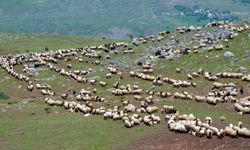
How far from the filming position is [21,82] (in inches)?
2373

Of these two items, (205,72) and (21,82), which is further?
(21,82)

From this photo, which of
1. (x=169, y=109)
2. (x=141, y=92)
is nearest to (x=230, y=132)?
(x=169, y=109)

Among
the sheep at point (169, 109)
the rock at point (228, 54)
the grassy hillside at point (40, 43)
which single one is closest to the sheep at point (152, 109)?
the sheep at point (169, 109)

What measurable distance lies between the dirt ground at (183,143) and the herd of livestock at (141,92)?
0.61 metres

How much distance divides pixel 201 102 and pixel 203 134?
10053 mm

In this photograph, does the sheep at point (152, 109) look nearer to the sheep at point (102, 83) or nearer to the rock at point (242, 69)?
the sheep at point (102, 83)

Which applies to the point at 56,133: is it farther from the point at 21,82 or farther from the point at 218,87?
the point at 21,82

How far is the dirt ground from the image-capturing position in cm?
3259

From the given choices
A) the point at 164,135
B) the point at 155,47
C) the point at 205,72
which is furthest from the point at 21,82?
the point at 164,135

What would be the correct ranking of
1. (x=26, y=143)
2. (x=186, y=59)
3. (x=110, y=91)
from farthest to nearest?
(x=186, y=59)
(x=110, y=91)
(x=26, y=143)

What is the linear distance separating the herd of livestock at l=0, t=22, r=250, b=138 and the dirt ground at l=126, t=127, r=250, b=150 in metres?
0.61

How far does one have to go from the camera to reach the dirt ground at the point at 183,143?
32594mm

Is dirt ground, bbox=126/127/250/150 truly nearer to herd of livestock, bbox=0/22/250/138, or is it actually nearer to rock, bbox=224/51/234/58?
herd of livestock, bbox=0/22/250/138

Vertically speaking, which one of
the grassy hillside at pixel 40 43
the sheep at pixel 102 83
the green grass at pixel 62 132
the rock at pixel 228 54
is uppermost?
the rock at pixel 228 54
